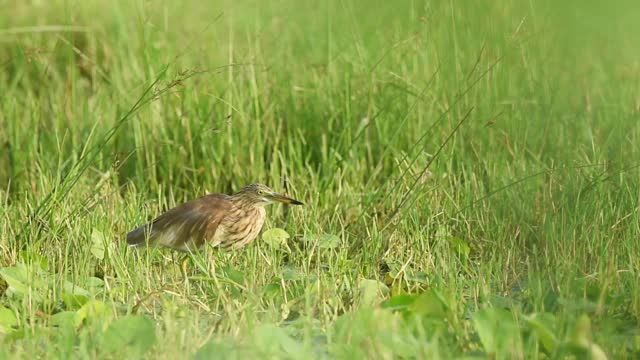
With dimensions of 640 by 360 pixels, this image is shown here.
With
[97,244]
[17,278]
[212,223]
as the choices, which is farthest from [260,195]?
[17,278]

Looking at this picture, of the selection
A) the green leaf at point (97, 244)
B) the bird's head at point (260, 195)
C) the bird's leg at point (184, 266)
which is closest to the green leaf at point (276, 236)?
the bird's head at point (260, 195)

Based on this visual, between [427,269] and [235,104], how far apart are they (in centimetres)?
211

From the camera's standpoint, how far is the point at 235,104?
674cm

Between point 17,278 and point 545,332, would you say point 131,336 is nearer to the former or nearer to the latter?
point 17,278

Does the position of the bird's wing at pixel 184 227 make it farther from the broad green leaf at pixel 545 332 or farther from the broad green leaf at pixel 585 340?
the broad green leaf at pixel 585 340

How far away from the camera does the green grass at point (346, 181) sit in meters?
4.12

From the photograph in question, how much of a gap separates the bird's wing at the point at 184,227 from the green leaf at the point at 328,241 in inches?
19.9

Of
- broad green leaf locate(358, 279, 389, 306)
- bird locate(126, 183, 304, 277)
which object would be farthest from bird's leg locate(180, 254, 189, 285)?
broad green leaf locate(358, 279, 389, 306)

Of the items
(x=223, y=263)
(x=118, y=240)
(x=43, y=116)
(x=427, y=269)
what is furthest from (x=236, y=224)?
(x=43, y=116)

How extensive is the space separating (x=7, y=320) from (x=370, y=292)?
139 centimetres

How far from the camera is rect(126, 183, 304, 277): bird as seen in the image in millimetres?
5332

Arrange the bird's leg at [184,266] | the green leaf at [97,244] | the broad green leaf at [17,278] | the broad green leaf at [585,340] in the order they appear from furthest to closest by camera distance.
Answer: the green leaf at [97,244]
the bird's leg at [184,266]
the broad green leaf at [17,278]
the broad green leaf at [585,340]

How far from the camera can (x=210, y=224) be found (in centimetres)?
550

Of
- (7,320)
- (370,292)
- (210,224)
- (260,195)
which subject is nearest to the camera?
(7,320)
